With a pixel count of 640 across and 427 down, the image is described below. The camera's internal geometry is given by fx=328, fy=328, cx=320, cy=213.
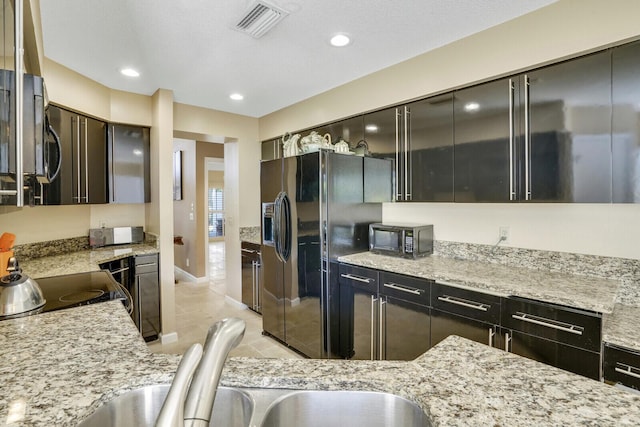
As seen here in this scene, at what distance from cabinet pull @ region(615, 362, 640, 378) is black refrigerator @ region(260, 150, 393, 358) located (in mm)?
1798

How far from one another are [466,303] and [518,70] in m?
1.54

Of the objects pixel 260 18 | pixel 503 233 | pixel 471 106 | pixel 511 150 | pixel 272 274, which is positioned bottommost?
pixel 272 274

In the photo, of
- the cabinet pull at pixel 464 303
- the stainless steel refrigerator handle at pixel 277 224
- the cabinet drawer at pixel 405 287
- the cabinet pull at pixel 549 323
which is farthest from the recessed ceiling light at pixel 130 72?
the cabinet pull at pixel 549 323

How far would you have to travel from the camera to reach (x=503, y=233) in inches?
98.5

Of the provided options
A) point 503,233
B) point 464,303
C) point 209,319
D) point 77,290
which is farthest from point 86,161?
point 503,233

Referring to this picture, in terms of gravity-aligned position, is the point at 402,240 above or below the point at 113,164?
below

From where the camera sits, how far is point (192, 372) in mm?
535

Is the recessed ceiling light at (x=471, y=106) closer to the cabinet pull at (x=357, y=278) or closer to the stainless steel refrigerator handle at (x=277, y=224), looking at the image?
the cabinet pull at (x=357, y=278)

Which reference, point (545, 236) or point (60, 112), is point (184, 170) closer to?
point (60, 112)

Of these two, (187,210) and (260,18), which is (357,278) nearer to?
(260,18)

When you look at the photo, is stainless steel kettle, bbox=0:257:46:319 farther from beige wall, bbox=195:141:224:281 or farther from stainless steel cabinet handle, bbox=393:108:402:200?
beige wall, bbox=195:141:224:281

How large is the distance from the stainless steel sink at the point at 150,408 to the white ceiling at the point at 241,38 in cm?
199

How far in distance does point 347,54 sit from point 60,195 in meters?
2.73

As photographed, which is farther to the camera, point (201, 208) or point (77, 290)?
point (201, 208)
